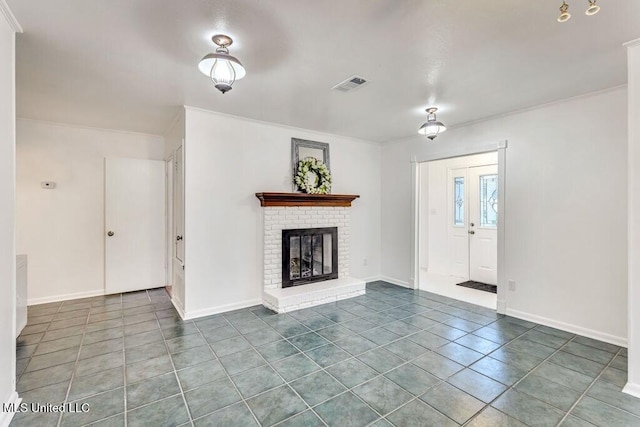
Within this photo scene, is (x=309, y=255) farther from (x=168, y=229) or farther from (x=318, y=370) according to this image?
(x=168, y=229)

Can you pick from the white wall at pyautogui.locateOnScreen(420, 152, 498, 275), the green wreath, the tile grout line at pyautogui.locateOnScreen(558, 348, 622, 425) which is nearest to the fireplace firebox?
the green wreath

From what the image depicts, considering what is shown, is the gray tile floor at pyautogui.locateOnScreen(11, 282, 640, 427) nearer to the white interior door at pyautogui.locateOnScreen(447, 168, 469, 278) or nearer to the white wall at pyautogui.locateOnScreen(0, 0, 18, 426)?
the white wall at pyautogui.locateOnScreen(0, 0, 18, 426)

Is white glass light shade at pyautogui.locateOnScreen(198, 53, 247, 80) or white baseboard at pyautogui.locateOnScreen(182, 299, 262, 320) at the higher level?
white glass light shade at pyautogui.locateOnScreen(198, 53, 247, 80)

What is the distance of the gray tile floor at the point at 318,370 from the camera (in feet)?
6.42

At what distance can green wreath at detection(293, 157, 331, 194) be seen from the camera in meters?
4.45

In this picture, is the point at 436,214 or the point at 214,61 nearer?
the point at 214,61

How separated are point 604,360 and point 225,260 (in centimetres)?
404

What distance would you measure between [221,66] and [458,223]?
17.5 ft

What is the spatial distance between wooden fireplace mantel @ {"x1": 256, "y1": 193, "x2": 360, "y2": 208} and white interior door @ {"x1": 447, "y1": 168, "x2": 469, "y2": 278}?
2.31 metres

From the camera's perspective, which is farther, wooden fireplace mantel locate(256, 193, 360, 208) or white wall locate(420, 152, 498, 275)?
white wall locate(420, 152, 498, 275)

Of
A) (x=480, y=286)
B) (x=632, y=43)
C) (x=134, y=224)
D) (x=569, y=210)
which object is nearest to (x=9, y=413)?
(x=134, y=224)

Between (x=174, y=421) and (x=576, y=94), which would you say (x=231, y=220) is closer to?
(x=174, y=421)

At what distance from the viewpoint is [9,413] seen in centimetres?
187

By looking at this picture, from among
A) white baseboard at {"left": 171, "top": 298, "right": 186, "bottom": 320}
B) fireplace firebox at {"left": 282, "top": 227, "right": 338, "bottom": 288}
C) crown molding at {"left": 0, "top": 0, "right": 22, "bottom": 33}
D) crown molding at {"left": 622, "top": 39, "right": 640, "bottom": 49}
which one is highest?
crown molding at {"left": 0, "top": 0, "right": 22, "bottom": 33}
